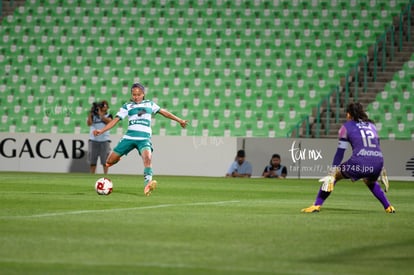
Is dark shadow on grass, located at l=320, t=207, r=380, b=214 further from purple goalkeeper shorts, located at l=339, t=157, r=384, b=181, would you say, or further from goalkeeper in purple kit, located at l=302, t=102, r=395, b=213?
purple goalkeeper shorts, located at l=339, t=157, r=384, b=181

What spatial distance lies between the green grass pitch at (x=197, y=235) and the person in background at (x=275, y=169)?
33.3ft

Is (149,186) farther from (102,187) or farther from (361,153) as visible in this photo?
(361,153)

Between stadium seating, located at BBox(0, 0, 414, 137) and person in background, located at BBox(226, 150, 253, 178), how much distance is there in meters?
2.53

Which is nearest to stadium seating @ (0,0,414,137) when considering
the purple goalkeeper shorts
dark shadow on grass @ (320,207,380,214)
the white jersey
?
the white jersey

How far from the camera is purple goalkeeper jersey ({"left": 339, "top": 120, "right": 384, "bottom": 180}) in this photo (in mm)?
12352

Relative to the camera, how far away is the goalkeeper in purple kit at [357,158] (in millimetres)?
12328

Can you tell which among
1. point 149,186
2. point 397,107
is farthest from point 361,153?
point 397,107

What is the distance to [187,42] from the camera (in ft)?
103

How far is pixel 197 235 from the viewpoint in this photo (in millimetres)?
8945

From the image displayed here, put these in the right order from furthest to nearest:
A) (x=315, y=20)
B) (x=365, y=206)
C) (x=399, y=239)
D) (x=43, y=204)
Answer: (x=315, y=20) → (x=365, y=206) → (x=43, y=204) → (x=399, y=239)

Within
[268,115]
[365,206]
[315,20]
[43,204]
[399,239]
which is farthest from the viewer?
[315,20]

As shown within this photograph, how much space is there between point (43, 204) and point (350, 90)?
18.2 meters

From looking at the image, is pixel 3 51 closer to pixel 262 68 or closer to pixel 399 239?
pixel 262 68

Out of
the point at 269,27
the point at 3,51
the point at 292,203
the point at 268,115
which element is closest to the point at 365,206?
the point at 292,203
